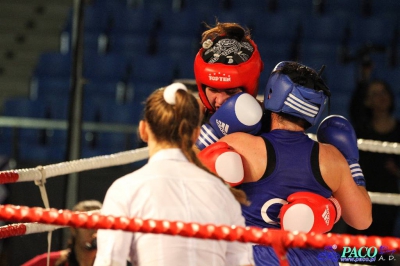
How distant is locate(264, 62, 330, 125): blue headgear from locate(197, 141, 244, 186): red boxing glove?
22cm

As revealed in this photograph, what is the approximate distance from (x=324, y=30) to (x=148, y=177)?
5.12 m

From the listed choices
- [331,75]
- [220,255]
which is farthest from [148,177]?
[331,75]

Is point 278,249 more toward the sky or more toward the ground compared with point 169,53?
more toward the sky

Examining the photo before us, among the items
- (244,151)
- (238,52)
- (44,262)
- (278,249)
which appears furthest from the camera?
(44,262)

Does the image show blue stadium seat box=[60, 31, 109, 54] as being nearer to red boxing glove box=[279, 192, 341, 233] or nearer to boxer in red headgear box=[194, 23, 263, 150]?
boxer in red headgear box=[194, 23, 263, 150]

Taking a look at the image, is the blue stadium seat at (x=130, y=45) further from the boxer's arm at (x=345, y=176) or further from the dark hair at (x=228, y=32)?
the boxer's arm at (x=345, y=176)

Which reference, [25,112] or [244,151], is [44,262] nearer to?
[244,151]

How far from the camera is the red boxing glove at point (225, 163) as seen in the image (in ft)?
6.52

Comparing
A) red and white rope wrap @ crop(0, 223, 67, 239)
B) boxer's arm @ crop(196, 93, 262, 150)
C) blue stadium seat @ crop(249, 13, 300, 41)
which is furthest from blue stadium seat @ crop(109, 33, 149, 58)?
boxer's arm @ crop(196, 93, 262, 150)

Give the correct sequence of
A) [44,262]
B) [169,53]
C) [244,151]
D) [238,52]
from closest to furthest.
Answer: [244,151], [238,52], [44,262], [169,53]

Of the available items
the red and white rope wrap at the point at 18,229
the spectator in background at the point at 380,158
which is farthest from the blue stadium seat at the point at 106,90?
the red and white rope wrap at the point at 18,229

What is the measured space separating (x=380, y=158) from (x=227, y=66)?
1.99 metres

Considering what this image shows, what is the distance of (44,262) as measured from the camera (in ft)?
9.49

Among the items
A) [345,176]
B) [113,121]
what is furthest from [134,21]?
[345,176]
